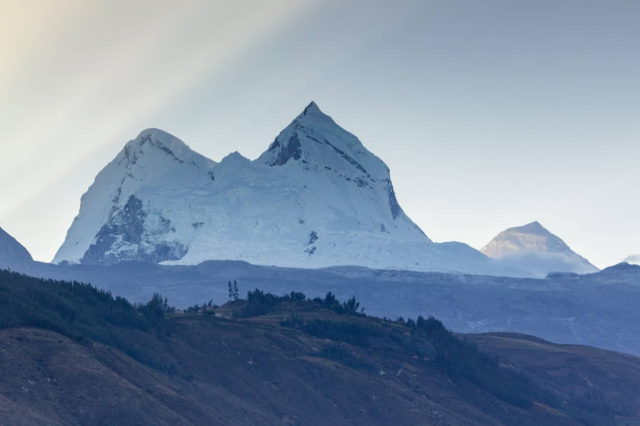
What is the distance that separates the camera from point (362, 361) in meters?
168

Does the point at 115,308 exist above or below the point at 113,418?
above

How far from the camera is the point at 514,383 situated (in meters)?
189

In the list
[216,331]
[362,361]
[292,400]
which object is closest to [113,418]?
[292,400]

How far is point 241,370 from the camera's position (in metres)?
149

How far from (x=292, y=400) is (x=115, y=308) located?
22638 mm

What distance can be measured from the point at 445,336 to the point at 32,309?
81.3 metres

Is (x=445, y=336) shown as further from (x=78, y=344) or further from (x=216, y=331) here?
(x=78, y=344)

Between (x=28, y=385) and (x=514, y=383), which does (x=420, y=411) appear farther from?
(x=28, y=385)

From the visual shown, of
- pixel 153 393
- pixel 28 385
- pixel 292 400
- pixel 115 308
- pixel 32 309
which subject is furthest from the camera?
pixel 115 308

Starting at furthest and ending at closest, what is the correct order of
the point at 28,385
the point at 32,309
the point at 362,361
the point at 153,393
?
the point at 362,361, the point at 32,309, the point at 153,393, the point at 28,385

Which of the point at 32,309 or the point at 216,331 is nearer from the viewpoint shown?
the point at 32,309

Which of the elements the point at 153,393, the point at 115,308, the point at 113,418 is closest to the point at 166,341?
the point at 115,308

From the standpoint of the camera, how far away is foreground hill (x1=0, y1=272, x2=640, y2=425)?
373ft

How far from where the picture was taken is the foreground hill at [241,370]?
113625 mm
